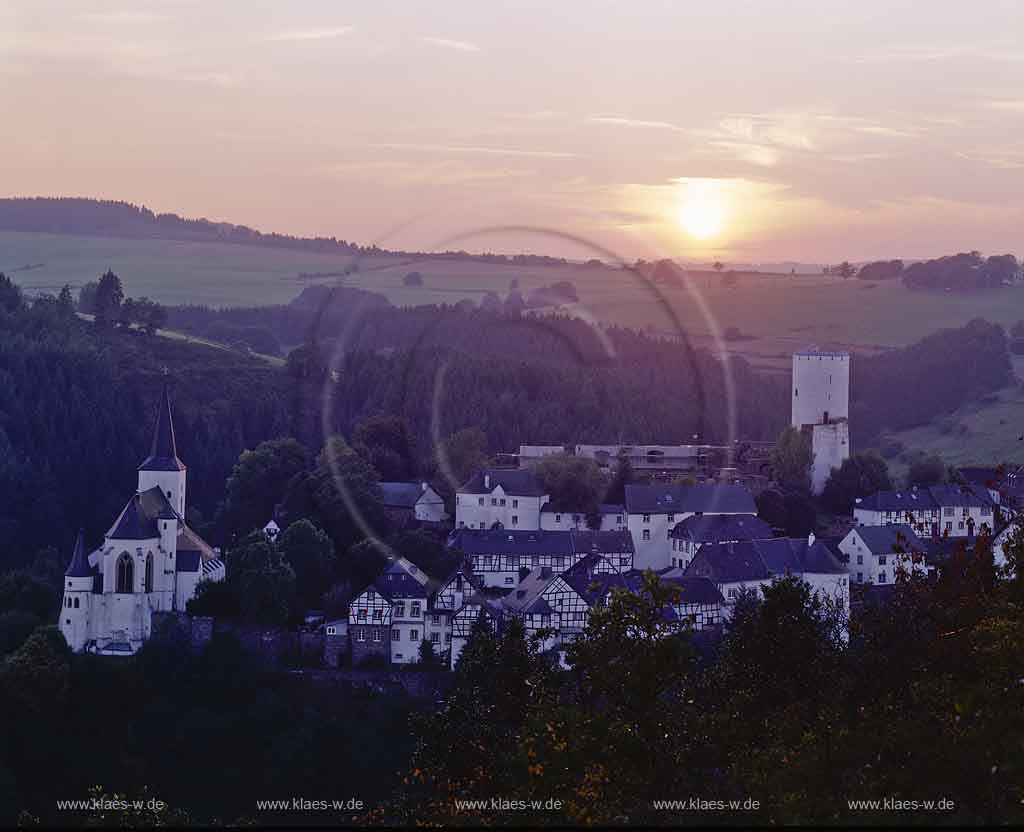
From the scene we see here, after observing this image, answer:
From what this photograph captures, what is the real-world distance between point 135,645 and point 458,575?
963cm

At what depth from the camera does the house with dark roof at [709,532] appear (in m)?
58.1

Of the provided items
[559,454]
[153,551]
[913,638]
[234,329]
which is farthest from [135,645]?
[234,329]

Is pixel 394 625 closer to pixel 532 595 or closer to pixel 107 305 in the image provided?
pixel 532 595

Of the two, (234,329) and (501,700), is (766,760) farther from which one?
(234,329)

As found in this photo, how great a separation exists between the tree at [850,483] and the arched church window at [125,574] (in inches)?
1013

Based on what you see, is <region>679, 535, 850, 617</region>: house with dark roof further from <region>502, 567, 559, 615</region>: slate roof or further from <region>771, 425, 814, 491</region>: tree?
<region>771, 425, 814, 491</region>: tree

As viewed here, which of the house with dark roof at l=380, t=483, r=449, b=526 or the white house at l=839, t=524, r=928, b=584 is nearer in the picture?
the white house at l=839, t=524, r=928, b=584

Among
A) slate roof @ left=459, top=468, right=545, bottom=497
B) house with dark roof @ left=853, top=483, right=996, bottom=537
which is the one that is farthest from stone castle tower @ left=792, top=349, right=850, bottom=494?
slate roof @ left=459, top=468, right=545, bottom=497

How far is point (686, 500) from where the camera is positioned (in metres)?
60.9

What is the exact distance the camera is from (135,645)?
52406 mm

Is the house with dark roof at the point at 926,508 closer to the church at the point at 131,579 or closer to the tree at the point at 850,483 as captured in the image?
the tree at the point at 850,483

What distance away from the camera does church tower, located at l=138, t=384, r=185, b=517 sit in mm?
58375

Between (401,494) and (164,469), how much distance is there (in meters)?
8.98

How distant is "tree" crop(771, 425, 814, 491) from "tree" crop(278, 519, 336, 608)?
18120 mm
